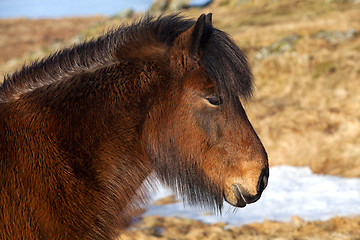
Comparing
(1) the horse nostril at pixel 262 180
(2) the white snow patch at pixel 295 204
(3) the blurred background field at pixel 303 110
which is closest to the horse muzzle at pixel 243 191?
(1) the horse nostril at pixel 262 180

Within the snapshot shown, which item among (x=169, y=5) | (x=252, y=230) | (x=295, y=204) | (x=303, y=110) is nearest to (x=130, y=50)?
(x=252, y=230)

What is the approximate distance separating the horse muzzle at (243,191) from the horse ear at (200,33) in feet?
3.20

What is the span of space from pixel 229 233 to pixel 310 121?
5.18m

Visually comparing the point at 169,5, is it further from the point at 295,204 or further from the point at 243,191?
the point at 243,191

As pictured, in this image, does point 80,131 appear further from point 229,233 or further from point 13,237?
point 229,233

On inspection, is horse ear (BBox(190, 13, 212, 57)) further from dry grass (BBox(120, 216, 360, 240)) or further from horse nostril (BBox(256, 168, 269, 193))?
dry grass (BBox(120, 216, 360, 240))

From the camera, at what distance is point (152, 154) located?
8.95ft

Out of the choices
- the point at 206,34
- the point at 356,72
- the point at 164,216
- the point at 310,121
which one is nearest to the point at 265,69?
the point at 356,72

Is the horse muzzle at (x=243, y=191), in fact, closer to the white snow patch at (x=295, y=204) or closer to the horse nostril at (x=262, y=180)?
the horse nostril at (x=262, y=180)

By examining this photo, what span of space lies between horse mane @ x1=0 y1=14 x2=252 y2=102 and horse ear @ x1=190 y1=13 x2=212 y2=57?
4 cm

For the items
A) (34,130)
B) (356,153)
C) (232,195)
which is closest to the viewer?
(34,130)

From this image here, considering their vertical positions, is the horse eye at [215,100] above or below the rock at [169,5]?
below

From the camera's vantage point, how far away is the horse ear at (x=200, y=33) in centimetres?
249

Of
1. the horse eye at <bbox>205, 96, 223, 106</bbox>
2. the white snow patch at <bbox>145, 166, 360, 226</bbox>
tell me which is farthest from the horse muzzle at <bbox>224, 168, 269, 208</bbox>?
the white snow patch at <bbox>145, 166, 360, 226</bbox>
